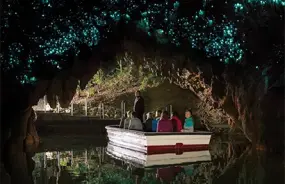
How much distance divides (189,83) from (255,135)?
6110 mm

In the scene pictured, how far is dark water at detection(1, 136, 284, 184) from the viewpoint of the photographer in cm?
880

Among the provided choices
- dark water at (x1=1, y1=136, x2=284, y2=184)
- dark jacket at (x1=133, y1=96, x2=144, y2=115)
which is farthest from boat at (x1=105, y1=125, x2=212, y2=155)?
dark jacket at (x1=133, y1=96, x2=144, y2=115)

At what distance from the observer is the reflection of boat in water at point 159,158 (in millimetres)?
11382

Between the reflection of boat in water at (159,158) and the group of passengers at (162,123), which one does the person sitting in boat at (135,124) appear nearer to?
the group of passengers at (162,123)

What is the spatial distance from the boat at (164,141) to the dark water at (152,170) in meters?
1.01

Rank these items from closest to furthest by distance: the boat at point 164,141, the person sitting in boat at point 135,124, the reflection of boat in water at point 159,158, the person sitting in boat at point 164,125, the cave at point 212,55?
the reflection of boat in water at point 159,158 → the boat at point 164,141 → the cave at point 212,55 → the person sitting in boat at point 164,125 → the person sitting in boat at point 135,124

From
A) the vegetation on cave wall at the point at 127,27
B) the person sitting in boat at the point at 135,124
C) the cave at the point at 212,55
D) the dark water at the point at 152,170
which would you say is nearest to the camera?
the dark water at the point at 152,170

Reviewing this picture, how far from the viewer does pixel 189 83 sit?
67.9ft

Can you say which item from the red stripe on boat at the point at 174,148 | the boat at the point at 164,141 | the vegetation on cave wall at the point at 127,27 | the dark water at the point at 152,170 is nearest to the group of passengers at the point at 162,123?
the boat at the point at 164,141

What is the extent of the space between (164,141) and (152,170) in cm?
385

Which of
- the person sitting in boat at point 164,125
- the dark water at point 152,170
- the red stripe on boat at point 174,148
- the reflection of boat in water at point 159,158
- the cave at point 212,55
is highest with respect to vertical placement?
the cave at point 212,55

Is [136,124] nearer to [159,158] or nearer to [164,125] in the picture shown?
[164,125]

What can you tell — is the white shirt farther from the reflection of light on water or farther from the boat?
the reflection of light on water

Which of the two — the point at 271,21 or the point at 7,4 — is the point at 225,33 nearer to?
the point at 271,21
